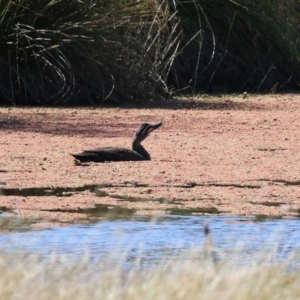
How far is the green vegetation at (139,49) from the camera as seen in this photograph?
1443cm

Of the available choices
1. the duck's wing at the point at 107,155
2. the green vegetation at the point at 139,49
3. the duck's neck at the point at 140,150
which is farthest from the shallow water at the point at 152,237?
the green vegetation at the point at 139,49

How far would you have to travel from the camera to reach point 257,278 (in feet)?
15.0

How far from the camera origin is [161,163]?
9688mm

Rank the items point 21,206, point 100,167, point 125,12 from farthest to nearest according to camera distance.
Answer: point 125,12, point 100,167, point 21,206

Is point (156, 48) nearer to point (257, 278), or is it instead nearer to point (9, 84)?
point (9, 84)

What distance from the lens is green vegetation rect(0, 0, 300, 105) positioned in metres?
14.4

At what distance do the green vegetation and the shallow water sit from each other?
24.4 feet

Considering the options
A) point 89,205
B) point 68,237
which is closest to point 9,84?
point 89,205

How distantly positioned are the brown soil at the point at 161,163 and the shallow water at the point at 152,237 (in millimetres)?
336

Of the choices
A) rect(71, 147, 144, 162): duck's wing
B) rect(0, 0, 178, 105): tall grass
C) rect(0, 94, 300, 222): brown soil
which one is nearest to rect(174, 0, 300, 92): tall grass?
rect(0, 0, 178, 105): tall grass

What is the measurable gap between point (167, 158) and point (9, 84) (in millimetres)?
5025

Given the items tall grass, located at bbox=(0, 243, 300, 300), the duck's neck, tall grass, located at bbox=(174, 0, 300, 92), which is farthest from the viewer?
tall grass, located at bbox=(174, 0, 300, 92)

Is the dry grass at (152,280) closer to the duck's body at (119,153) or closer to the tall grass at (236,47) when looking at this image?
the duck's body at (119,153)

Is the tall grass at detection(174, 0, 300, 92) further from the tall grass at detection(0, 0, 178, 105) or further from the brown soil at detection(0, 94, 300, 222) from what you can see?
the brown soil at detection(0, 94, 300, 222)
